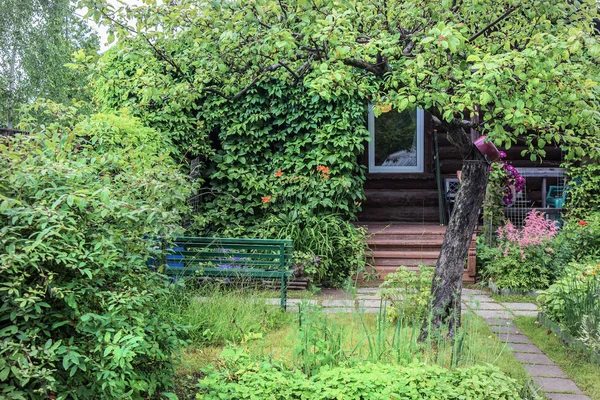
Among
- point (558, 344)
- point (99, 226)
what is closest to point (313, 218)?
point (558, 344)

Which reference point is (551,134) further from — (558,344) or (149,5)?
(149,5)

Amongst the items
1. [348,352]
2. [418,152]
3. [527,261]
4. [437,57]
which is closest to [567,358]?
[348,352]

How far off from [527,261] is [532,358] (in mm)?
2574

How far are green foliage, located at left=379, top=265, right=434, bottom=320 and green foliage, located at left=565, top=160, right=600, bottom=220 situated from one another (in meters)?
4.39

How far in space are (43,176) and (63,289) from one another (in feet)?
2.05

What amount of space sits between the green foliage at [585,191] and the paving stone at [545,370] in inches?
187

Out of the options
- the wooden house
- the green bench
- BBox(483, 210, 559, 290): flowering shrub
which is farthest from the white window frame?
the green bench

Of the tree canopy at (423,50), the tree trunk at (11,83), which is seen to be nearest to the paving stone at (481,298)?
the tree canopy at (423,50)

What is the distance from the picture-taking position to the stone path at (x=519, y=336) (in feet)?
10.7

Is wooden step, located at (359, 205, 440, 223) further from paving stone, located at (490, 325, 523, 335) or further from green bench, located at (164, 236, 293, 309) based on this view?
paving stone, located at (490, 325, 523, 335)

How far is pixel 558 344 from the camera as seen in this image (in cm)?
413

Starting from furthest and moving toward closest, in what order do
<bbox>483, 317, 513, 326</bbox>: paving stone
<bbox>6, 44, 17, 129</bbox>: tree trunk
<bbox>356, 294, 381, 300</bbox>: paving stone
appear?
<bbox>6, 44, 17, 129</bbox>: tree trunk, <bbox>356, 294, 381, 300</bbox>: paving stone, <bbox>483, 317, 513, 326</bbox>: paving stone

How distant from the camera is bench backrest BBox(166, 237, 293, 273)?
4945 millimetres

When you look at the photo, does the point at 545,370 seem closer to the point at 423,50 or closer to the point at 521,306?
the point at 521,306
